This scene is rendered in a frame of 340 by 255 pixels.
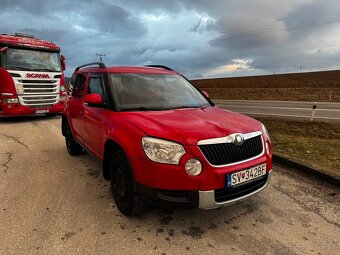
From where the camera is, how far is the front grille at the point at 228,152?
2947 millimetres

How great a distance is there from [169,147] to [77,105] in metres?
3.01

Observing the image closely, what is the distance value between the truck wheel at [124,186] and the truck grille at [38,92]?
9.09 meters

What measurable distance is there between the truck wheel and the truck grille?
9.09m

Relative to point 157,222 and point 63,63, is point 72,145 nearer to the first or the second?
point 157,222

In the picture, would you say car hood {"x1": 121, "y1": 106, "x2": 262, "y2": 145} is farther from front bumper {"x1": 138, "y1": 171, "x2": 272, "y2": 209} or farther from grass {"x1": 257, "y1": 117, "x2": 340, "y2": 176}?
grass {"x1": 257, "y1": 117, "x2": 340, "y2": 176}

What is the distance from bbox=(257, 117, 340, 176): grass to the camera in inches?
207

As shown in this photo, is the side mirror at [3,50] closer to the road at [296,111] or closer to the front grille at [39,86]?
the front grille at [39,86]

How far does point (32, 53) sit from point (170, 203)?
1080cm

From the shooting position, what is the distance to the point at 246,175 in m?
3.16

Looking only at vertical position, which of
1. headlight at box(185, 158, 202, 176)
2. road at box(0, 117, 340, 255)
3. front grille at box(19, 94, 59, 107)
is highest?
front grille at box(19, 94, 59, 107)

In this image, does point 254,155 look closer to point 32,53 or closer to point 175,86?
point 175,86

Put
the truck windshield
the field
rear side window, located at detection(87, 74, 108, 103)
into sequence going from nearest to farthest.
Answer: rear side window, located at detection(87, 74, 108, 103)
the truck windshield
the field

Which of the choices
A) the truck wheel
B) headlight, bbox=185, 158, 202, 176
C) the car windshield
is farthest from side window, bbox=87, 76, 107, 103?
headlight, bbox=185, 158, 202, 176

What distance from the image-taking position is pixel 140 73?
4484 millimetres
